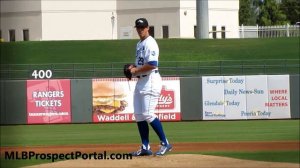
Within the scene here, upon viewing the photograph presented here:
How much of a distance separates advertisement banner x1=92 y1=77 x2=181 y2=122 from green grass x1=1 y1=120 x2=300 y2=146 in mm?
622

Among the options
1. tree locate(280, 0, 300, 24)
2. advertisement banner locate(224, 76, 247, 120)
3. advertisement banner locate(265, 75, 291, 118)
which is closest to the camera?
advertisement banner locate(224, 76, 247, 120)

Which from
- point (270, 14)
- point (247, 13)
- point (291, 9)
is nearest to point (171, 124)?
point (270, 14)

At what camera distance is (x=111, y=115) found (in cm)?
2577

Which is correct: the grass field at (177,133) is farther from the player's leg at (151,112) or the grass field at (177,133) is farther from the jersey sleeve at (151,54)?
the jersey sleeve at (151,54)

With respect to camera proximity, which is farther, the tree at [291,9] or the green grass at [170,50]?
the tree at [291,9]

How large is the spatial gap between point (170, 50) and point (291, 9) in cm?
3459

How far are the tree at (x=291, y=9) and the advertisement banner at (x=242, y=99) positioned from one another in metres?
51.7

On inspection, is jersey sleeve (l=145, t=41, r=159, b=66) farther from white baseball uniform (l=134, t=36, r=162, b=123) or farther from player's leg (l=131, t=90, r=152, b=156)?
player's leg (l=131, t=90, r=152, b=156)

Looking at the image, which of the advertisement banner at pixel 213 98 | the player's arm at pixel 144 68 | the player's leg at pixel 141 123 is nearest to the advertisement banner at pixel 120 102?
the advertisement banner at pixel 213 98

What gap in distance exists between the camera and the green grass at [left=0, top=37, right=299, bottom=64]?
148ft

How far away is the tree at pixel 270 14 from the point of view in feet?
247

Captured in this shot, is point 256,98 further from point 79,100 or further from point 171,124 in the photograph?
point 79,100

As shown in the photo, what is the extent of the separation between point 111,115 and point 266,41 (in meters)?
25.1

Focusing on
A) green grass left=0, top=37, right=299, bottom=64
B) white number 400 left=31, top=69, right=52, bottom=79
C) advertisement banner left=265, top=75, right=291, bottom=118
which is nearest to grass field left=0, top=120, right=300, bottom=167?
advertisement banner left=265, top=75, right=291, bottom=118
